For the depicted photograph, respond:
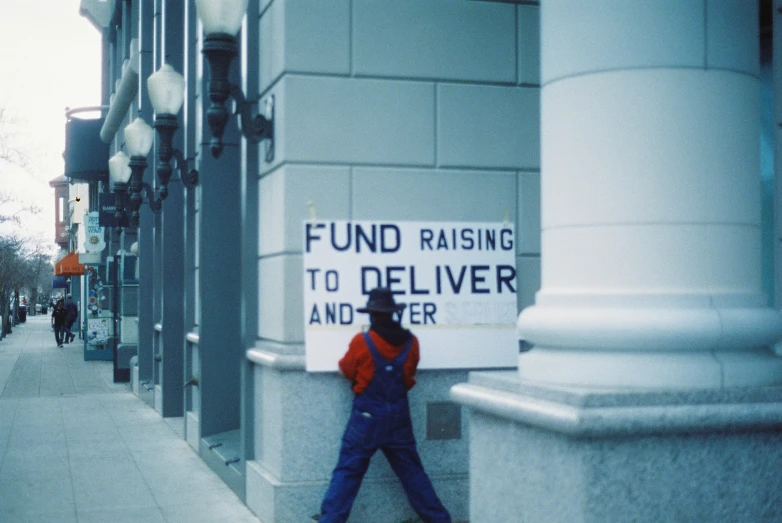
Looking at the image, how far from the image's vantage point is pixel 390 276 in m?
7.49

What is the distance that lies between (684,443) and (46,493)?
643 centimetres

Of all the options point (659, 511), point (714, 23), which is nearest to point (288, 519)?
point (659, 511)

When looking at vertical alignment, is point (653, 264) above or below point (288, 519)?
above

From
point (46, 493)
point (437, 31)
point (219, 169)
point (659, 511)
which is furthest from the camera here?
point (219, 169)

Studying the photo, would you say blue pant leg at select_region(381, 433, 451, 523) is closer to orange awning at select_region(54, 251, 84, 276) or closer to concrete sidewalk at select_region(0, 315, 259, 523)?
concrete sidewalk at select_region(0, 315, 259, 523)

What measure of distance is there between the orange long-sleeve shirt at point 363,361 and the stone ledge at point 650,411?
2448mm

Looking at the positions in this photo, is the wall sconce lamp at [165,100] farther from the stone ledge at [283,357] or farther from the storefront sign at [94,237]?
the storefront sign at [94,237]

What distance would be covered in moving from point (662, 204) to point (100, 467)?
7337mm

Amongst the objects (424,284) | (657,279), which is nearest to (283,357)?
(424,284)

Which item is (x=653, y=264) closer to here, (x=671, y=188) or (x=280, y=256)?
(x=671, y=188)

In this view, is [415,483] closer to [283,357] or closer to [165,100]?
[283,357]

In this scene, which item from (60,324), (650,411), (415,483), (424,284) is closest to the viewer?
(650,411)

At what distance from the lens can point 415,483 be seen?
670 centimetres

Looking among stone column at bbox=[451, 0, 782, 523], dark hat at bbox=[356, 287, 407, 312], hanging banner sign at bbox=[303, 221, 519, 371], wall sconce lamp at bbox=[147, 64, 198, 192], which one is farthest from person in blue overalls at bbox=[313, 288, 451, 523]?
wall sconce lamp at bbox=[147, 64, 198, 192]
